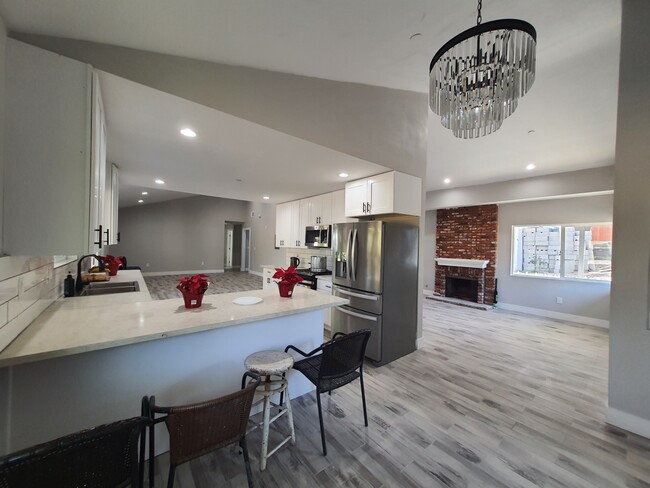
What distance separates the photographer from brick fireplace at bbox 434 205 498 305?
6199mm

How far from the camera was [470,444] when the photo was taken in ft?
6.22

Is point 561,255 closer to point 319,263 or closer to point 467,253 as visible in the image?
point 467,253

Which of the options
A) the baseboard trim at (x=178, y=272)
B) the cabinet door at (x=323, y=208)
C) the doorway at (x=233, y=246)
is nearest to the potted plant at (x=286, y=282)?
A: the cabinet door at (x=323, y=208)

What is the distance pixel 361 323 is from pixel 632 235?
8.41ft

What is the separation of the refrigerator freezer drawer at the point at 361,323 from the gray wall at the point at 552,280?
15.2 feet

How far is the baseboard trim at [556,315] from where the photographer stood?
4785 millimetres

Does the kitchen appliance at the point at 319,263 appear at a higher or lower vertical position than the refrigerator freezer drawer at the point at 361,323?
higher

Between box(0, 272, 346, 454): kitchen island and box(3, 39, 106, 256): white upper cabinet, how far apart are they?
1.56 feet

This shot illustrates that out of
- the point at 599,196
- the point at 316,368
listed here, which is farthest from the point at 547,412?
the point at 599,196

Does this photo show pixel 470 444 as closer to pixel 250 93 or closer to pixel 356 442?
pixel 356 442

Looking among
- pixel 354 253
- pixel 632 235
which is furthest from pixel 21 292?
pixel 632 235

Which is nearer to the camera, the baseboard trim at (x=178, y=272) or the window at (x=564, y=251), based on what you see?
the window at (x=564, y=251)

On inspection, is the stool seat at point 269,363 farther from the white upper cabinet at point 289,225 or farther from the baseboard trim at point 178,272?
the baseboard trim at point 178,272

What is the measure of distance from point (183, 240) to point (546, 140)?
A: 1102cm
